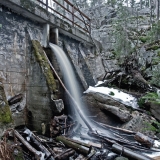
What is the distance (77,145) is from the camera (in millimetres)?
4055

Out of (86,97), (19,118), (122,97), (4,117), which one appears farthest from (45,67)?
(122,97)

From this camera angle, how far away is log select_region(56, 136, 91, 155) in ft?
12.8

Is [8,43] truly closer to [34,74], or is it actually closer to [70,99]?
[34,74]

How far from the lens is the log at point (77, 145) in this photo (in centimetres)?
390

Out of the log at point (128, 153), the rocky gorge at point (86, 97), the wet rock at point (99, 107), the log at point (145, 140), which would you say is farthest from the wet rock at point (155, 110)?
the log at point (128, 153)

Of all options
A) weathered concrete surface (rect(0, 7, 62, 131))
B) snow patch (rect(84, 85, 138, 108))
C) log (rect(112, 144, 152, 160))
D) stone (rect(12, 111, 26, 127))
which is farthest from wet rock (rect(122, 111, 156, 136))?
stone (rect(12, 111, 26, 127))

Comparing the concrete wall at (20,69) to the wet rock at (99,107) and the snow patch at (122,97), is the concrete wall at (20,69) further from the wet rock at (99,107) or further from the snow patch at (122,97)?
the snow patch at (122,97)

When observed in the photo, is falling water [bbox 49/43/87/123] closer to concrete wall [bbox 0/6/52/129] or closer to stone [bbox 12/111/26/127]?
concrete wall [bbox 0/6/52/129]

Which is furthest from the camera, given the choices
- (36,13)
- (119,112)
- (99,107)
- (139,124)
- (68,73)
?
(68,73)

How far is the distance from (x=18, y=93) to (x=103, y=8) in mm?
23932

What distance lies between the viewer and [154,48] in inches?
334

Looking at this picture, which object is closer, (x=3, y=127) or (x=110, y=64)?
(x=3, y=127)

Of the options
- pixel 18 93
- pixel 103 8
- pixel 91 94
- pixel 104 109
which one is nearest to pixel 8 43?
pixel 18 93

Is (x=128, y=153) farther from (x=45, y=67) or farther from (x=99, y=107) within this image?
(x=45, y=67)
